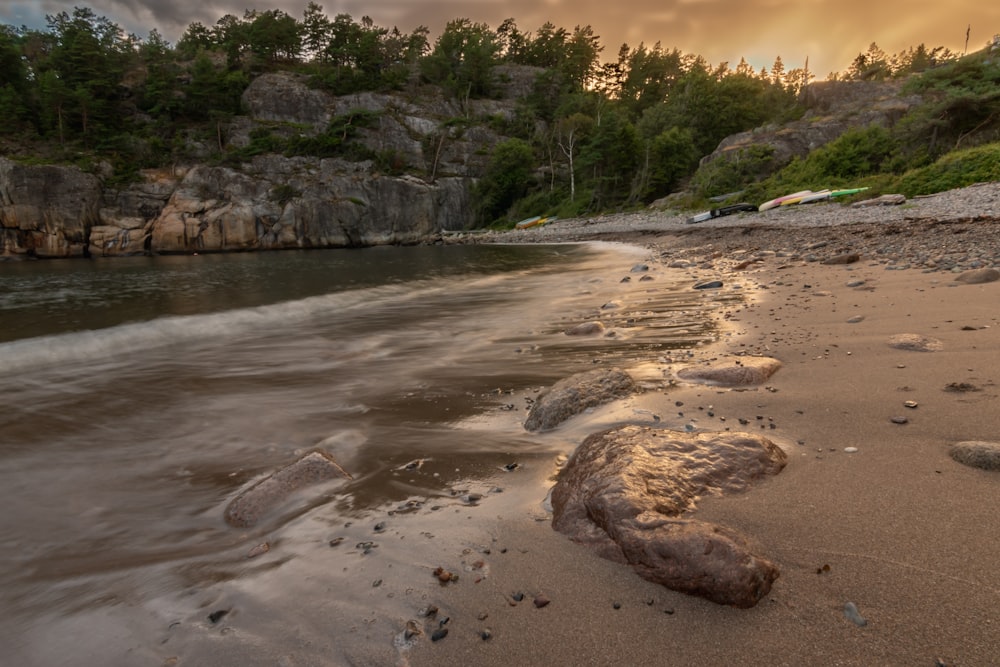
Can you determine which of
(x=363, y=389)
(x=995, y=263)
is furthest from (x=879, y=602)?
(x=995, y=263)

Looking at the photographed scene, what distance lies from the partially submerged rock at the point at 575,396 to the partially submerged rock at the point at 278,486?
1639 mm

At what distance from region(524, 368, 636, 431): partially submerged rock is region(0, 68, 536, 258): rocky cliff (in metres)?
55.1

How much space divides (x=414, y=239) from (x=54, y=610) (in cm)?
5690

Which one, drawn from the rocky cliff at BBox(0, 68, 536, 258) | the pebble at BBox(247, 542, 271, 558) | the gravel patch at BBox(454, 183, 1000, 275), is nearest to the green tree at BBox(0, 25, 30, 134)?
the rocky cliff at BBox(0, 68, 536, 258)

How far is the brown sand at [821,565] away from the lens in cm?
164

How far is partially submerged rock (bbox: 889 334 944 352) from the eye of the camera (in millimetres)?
4512

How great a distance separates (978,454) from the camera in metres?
2.51

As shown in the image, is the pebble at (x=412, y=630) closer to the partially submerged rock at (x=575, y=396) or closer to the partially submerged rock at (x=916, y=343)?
the partially submerged rock at (x=575, y=396)

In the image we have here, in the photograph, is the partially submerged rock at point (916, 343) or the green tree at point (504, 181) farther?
the green tree at point (504, 181)

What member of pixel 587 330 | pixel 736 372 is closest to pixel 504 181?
pixel 587 330

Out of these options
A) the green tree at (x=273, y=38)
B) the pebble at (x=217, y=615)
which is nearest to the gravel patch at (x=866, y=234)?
the pebble at (x=217, y=615)

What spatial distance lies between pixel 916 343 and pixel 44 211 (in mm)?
64927

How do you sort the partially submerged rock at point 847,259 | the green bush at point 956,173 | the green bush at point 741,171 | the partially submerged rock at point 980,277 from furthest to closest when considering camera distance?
the green bush at point 741,171
the green bush at point 956,173
the partially submerged rock at point 847,259
the partially submerged rock at point 980,277

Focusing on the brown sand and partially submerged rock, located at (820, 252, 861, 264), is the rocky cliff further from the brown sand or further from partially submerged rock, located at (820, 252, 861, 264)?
the brown sand
